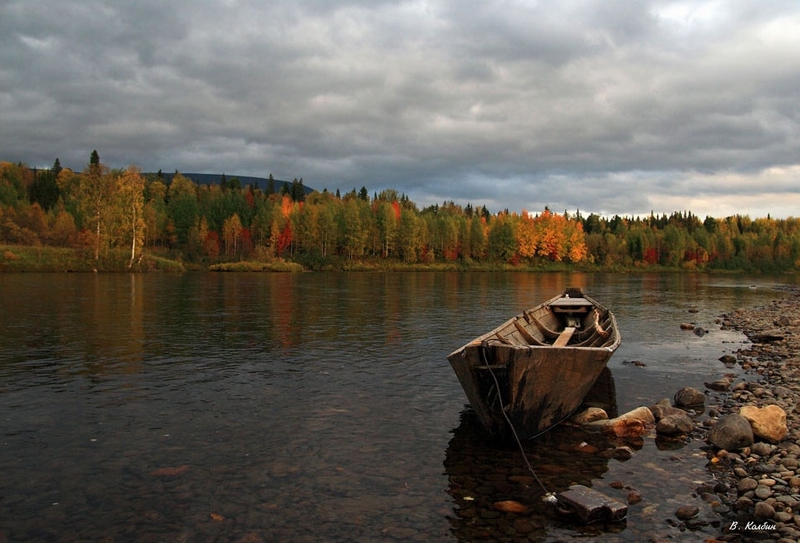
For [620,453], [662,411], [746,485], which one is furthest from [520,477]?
[662,411]

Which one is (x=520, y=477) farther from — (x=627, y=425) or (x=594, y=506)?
(x=627, y=425)

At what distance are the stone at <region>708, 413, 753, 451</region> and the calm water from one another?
50 cm

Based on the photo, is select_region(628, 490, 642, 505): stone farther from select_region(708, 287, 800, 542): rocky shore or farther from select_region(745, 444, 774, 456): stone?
select_region(745, 444, 774, 456): stone

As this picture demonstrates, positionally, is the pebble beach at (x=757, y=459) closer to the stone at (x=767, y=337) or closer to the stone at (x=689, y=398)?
the stone at (x=689, y=398)

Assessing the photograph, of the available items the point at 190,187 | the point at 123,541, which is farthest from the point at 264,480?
the point at 190,187

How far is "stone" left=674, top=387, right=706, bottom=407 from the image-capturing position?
15.2 m

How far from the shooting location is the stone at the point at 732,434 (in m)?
11.6

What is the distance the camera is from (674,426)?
12.7 m

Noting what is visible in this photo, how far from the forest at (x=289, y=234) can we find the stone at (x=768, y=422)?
294ft

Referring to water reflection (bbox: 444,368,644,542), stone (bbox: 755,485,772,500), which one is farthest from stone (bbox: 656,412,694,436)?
stone (bbox: 755,485,772,500)

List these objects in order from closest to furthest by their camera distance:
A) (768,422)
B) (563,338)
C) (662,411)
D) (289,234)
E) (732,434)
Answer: (732,434), (768,422), (662,411), (563,338), (289,234)

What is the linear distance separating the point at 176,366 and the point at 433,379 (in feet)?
30.6

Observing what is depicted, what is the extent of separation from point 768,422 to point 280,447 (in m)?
10.7

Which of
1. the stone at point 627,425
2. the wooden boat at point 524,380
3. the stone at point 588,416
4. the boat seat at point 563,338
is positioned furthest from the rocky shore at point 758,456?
the boat seat at point 563,338
